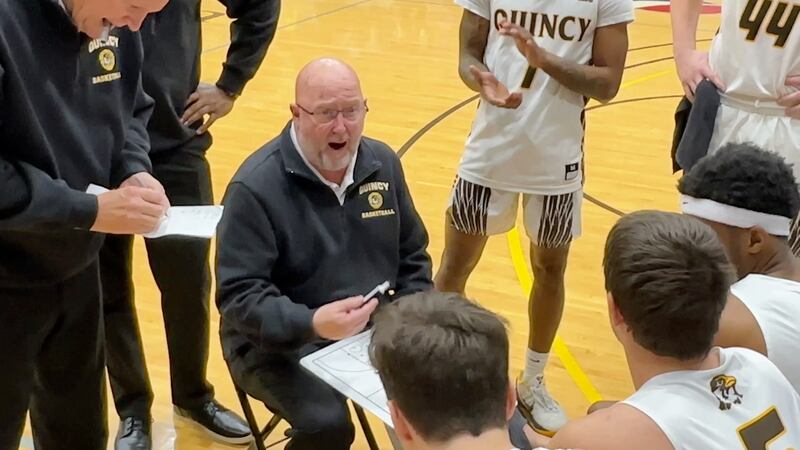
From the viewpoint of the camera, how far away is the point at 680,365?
204 centimetres

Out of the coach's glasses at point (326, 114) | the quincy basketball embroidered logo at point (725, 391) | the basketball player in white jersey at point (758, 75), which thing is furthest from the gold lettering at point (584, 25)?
the quincy basketball embroidered logo at point (725, 391)

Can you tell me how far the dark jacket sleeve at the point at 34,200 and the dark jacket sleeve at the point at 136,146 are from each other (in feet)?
1.03

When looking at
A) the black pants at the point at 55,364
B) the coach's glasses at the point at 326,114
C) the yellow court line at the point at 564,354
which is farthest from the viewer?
the yellow court line at the point at 564,354

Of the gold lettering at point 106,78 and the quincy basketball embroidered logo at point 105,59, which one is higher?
the quincy basketball embroidered logo at point 105,59

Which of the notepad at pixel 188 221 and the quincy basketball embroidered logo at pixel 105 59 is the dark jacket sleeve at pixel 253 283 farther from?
the quincy basketball embroidered logo at pixel 105 59

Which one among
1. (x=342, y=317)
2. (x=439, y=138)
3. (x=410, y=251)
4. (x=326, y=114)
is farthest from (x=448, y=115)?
(x=342, y=317)

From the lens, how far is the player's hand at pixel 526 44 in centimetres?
332

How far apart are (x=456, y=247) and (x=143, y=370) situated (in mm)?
1277

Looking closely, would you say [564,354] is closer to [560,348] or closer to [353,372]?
[560,348]

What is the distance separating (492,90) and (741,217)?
1175 millimetres

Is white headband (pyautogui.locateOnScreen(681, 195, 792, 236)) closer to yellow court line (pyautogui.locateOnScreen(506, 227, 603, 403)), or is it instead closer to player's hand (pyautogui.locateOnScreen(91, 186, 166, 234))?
player's hand (pyautogui.locateOnScreen(91, 186, 166, 234))

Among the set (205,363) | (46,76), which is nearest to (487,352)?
(46,76)

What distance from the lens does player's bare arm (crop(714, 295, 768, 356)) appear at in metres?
2.31

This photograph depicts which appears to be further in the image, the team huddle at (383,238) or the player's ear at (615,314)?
the player's ear at (615,314)
